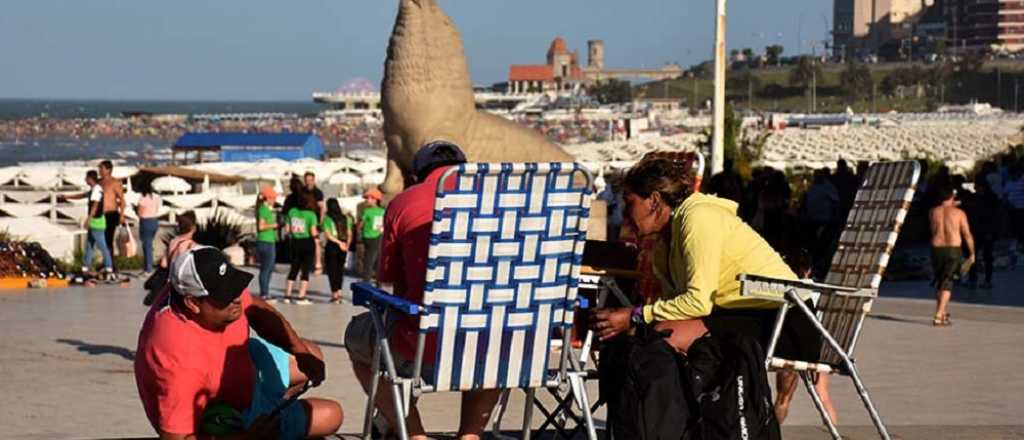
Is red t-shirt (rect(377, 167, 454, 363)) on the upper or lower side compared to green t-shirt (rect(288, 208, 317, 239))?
upper

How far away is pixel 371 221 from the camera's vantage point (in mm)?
17609

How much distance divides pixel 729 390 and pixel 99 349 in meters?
7.59

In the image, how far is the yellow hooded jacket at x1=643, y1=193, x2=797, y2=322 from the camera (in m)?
6.50

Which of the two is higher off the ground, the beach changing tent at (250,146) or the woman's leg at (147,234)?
the woman's leg at (147,234)

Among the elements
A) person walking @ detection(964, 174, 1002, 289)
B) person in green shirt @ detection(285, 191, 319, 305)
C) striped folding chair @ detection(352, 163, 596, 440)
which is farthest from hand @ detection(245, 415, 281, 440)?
person walking @ detection(964, 174, 1002, 289)

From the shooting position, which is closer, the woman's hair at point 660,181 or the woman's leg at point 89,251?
the woman's hair at point 660,181

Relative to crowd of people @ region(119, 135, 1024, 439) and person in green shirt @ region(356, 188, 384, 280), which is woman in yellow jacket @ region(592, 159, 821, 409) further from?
person in green shirt @ region(356, 188, 384, 280)

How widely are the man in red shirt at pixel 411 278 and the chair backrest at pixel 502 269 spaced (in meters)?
0.25

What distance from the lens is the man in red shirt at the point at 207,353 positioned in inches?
251

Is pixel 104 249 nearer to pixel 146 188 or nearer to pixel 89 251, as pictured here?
pixel 89 251

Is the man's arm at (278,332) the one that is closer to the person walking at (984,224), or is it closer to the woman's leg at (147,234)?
the person walking at (984,224)

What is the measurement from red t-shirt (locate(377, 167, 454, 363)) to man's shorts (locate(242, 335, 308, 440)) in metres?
0.57

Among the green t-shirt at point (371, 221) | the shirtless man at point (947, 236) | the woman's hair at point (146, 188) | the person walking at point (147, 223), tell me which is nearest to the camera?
the shirtless man at point (947, 236)

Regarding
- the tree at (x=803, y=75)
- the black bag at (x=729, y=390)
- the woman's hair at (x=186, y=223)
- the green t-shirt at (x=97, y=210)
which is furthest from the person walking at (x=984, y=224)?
the tree at (x=803, y=75)
